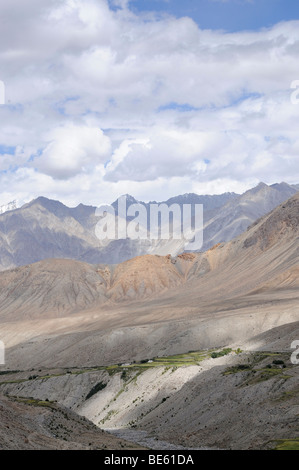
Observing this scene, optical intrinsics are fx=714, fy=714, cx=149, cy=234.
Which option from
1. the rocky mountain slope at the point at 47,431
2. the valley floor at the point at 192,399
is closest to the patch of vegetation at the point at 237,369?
the valley floor at the point at 192,399

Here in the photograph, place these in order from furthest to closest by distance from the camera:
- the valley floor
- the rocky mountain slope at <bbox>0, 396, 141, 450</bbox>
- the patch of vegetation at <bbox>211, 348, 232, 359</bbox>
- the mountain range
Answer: the patch of vegetation at <bbox>211, 348, 232, 359</bbox> < the valley floor < the mountain range < the rocky mountain slope at <bbox>0, 396, 141, 450</bbox>

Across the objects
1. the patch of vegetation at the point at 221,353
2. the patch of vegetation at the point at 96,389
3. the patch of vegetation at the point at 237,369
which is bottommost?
the patch of vegetation at the point at 96,389

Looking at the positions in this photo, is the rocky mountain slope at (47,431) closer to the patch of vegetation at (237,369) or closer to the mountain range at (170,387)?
the mountain range at (170,387)

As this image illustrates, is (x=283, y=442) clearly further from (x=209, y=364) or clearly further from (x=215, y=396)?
(x=209, y=364)

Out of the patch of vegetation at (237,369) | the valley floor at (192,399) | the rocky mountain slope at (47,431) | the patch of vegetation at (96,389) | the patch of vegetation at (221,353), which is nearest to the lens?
the rocky mountain slope at (47,431)

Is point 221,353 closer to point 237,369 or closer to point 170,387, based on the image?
point 170,387

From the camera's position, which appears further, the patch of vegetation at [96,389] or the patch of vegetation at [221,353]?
the patch of vegetation at [221,353]

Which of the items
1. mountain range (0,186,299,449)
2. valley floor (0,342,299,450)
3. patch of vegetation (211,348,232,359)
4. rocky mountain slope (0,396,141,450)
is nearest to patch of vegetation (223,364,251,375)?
valley floor (0,342,299,450)

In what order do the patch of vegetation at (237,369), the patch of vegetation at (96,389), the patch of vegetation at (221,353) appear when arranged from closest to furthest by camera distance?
the patch of vegetation at (237,369), the patch of vegetation at (96,389), the patch of vegetation at (221,353)

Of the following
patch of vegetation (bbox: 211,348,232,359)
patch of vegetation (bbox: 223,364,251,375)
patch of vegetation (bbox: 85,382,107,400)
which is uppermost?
patch of vegetation (bbox: 223,364,251,375)

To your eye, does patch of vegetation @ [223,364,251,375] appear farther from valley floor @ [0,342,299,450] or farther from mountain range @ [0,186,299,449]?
mountain range @ [0,186,299,449]

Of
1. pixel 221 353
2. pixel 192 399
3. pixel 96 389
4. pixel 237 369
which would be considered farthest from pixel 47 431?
pixel 221 353

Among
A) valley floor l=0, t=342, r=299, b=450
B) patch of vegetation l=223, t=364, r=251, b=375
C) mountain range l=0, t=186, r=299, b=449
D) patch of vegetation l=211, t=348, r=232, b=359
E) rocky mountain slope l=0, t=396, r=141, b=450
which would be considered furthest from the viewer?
patch of vegetation l=211, t=348, r=232, b=359
